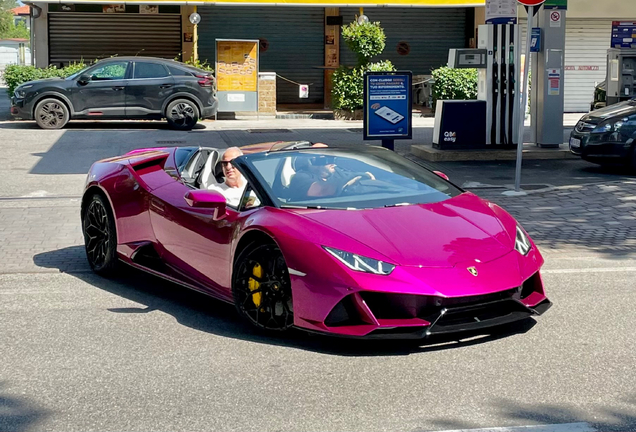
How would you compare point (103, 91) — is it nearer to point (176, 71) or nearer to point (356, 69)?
point (176, 71)

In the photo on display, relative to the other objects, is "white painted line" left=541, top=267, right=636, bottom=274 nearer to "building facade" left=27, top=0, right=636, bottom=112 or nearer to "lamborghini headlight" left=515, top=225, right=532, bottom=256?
"lamborghini headlight" left=515, top=225, right=532, bottom=256

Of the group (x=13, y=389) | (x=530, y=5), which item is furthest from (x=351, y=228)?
(x=530, y=5)

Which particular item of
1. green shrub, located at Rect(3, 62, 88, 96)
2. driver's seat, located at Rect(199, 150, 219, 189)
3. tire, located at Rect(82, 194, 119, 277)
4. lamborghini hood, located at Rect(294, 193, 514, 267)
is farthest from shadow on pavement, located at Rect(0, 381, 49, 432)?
green shrub, located at Rect(3, 62, 88, 96)

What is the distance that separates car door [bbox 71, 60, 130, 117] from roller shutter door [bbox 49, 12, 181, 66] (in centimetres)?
713

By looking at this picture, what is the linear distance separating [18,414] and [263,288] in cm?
178

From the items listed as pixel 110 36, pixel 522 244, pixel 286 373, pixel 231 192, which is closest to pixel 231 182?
pixel 231 192

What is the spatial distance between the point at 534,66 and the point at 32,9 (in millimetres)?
16043

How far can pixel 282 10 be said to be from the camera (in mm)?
28828

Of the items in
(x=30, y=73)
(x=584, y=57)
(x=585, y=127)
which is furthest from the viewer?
(x=584, y=57)

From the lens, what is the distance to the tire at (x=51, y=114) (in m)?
20.8

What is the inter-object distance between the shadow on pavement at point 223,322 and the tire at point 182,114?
13.1 m

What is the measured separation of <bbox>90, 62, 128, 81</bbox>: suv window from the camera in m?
21.1

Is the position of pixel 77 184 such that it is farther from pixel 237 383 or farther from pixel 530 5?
Answer: pixel 237 383

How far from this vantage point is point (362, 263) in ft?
18.1
